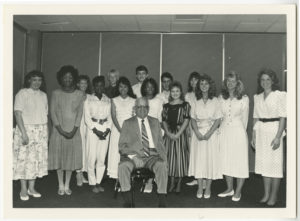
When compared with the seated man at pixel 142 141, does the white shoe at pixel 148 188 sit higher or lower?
lower

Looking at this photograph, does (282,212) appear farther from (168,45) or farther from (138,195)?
(168,45)

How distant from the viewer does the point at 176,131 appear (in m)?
4.55

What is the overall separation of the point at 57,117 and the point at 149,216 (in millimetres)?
1717

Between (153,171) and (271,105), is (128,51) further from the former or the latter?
(271,105)

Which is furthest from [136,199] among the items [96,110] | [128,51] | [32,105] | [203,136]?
[128,51]

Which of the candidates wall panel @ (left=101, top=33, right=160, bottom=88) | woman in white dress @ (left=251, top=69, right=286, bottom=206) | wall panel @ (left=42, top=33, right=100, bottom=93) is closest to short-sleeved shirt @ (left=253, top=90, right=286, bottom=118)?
woman in white dress @ (left=251, top=69, right=286, bottom=206)

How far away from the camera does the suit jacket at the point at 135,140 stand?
4.16 m

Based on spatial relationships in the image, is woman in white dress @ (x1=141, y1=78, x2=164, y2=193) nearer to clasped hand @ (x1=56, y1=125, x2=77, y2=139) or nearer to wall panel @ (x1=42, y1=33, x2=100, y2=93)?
clasped hand @ (x1=56, y1=125, x2=77, y2=139)

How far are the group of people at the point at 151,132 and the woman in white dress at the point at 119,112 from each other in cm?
1

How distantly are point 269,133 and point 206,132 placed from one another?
77cm

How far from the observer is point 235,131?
170 inches

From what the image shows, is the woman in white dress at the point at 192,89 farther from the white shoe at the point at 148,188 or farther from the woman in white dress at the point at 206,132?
the white shoe at the point at 148,188

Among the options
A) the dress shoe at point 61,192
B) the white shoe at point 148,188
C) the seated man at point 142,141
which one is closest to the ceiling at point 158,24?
the seated man at point 142,141

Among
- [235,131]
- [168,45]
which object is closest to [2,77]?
[235,131]
